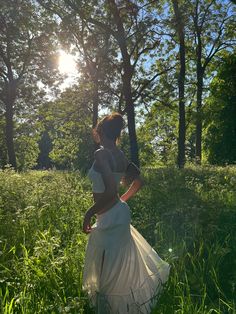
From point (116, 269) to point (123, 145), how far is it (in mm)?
45748

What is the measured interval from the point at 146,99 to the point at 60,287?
75.9ft

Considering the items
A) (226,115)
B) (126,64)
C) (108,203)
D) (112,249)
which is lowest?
(112,249)

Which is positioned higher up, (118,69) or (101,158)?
(118,69)

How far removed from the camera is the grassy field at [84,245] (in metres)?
4.38

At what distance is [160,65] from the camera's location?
28.3 m

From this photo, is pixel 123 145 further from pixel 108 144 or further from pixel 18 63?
pixel 108 144

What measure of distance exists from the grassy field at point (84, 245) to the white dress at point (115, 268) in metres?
0.19

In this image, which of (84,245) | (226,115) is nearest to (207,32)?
(226,115)

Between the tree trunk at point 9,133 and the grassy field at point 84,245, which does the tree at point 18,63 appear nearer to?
the tree trunk at point 9,133

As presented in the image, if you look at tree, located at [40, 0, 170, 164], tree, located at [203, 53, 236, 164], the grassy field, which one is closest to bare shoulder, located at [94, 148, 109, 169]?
the grassy field

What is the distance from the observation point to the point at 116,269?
14.0 ft

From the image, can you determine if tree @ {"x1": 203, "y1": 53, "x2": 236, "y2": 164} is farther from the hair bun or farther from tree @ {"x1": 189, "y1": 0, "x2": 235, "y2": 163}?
the hair bun

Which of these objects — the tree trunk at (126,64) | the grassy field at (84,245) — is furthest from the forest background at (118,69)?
the grassy field at (84,245)

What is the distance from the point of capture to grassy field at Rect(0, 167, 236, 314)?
4.38 meters
